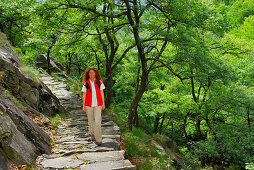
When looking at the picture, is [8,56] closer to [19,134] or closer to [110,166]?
[19,134]

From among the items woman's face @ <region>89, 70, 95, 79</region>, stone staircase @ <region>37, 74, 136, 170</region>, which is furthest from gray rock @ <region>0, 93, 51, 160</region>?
woman's face @ <region>89, 70, 95, 79</region>

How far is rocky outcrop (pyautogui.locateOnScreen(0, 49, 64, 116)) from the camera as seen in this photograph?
21.7 ft

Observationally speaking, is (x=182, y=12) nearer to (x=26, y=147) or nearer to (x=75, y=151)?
(x=75, y=151)

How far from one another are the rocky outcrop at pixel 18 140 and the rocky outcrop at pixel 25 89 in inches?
88.8

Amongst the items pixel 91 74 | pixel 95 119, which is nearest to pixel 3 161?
pixel 95 119

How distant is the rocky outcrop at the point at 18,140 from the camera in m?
3.46

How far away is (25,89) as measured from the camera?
7387mm

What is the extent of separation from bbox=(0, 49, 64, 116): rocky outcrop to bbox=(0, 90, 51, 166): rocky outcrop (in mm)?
2256

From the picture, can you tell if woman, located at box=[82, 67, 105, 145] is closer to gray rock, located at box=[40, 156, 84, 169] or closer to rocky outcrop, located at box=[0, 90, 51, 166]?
gray rock, located at box=[40, 156, 84, 169]

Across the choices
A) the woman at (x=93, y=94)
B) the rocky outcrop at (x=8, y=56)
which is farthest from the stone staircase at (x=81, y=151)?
the rocky outcrop at (x=8, y=56)

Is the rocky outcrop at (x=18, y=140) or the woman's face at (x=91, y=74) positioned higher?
the woman's face at (x=91, y=74)

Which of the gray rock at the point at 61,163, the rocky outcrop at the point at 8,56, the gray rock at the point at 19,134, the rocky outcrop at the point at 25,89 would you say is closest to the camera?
the gray rock at the point at 19,134

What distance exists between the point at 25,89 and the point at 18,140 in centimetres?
399

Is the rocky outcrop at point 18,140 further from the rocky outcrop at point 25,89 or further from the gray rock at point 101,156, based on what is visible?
the rocky outcrop at point 25,89
